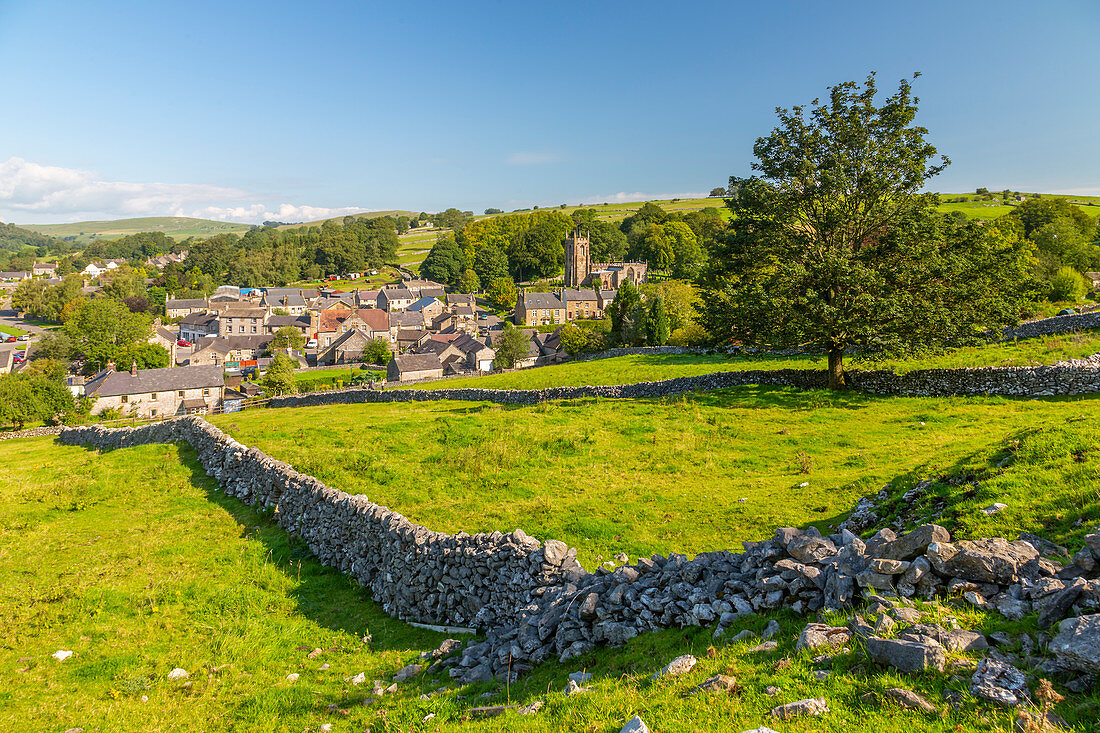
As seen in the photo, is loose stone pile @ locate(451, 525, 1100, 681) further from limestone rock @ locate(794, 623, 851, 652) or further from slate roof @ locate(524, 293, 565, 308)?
slate roof @ locate(524, 293, 565, 308)

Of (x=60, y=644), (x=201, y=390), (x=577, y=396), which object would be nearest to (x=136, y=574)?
(x=60, y=644)

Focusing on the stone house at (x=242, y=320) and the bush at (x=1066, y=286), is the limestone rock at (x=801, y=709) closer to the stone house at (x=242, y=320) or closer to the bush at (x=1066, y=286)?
the bush at (x=1066, y=286)

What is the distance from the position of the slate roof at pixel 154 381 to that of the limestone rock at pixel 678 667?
7526 centimetres

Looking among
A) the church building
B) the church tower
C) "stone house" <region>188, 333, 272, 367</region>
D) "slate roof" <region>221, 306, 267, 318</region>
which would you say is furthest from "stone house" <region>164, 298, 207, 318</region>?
the church building

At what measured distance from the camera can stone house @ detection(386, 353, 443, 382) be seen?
76.2 m

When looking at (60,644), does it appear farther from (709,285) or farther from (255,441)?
(709,285)

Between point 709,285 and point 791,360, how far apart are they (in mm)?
9624

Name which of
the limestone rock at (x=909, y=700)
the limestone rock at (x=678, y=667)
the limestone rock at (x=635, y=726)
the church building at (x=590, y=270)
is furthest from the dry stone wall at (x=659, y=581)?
the church building at (x=590, y=270)

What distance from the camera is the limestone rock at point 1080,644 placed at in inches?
169

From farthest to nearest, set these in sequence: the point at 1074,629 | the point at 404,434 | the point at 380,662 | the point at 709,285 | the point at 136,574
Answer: the point at 709,285, the point at 404,434, the point at 136,574, the point at 380,662, the point at 1074,629

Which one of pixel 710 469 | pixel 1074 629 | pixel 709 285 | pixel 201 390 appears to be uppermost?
pixel 709 285

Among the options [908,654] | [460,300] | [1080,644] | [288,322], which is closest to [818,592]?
[908,654]

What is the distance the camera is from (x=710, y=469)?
53.3ft

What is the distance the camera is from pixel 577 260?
147m
